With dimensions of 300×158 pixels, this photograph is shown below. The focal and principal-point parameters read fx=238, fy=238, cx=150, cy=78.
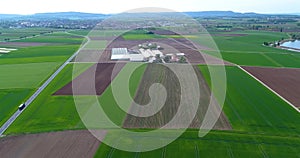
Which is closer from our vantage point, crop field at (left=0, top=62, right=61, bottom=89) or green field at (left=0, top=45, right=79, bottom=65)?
crop field at (left=0, top=62, right=61, bottom=89)

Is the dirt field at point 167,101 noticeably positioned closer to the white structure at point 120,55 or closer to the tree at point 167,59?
the tree at point 167,59

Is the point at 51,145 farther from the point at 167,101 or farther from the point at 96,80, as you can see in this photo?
the point at 96,80

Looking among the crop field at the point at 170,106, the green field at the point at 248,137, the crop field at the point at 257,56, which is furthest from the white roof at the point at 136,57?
the green field at the point at 248,137

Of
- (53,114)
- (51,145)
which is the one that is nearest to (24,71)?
(53,114)

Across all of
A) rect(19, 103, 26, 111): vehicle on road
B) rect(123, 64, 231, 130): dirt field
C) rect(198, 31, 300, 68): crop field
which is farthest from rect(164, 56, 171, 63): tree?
rect(19, 103, 26, 111): vehicle on road

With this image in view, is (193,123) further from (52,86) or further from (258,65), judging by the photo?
(258,65)

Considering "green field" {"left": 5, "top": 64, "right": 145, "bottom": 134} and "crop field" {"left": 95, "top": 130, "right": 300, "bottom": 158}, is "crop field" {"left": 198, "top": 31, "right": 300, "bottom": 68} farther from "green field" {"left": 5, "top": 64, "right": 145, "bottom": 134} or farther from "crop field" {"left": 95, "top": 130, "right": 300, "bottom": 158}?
"crop field" {"left": 95, "top": 130, "right": 300, "bottom": 158}

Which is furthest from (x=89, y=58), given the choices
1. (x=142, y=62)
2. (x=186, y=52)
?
(x=186, y=52)
